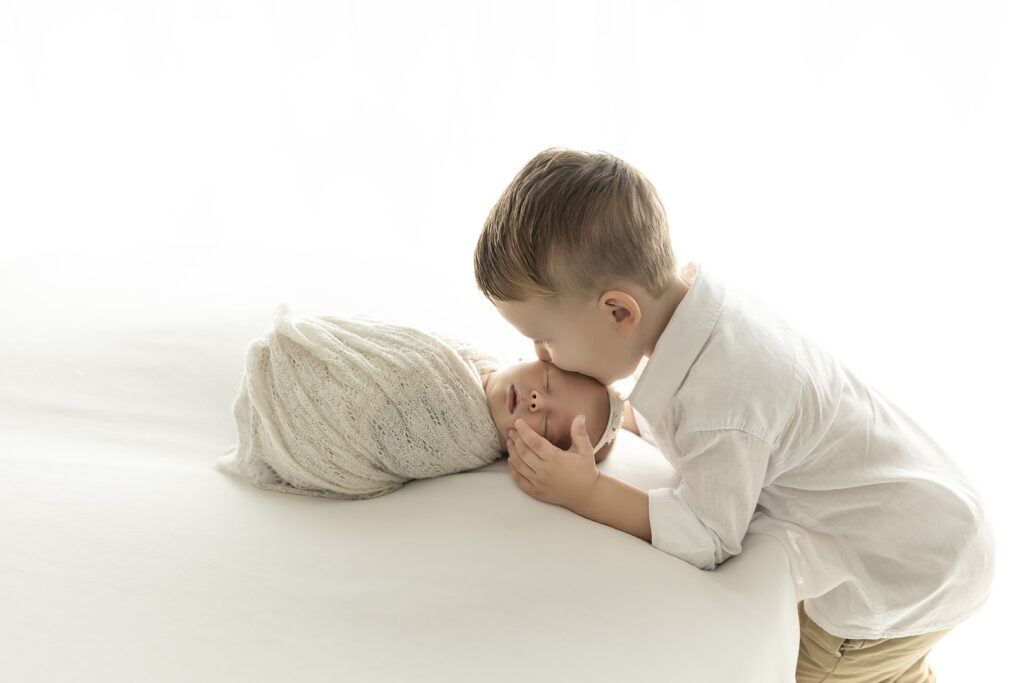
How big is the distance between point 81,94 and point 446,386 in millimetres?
2103

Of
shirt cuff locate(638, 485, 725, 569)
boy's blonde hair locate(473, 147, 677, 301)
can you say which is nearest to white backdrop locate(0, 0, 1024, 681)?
boy's blonde hair locate(473, 147, 677, 301)

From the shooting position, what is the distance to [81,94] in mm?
2615

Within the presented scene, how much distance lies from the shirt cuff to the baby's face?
0.53ft

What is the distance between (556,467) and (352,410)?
30cm

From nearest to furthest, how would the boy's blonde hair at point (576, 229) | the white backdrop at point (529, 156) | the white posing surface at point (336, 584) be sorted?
the white posing surface at point (336, 584)
the boy's blonde hair at point (576, 229)
the white backdrop at point (529, 156)

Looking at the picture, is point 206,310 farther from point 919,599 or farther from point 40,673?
point 919,599

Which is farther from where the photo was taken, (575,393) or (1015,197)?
(1015,197)

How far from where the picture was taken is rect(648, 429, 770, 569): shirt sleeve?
109 centimetres

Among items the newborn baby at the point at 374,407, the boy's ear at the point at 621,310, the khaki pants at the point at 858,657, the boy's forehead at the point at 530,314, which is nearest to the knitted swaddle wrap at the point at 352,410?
the newborn baby at the point at 374,407

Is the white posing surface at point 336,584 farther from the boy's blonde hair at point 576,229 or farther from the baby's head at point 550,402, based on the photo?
the boy's blonde hair at point 576,229

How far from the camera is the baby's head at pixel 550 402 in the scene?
3.96 feet

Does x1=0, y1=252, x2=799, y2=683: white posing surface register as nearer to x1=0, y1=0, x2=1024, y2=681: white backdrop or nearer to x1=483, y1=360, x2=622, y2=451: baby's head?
x1=483, y1=360, x2=622, y2=451: baby's head

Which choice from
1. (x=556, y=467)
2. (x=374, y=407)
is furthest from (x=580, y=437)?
(x=374, y=407)

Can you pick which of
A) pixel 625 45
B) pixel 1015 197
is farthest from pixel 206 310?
pixel 1015 197
